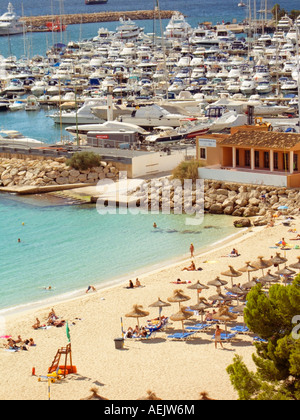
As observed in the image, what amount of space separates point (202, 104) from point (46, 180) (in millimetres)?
22042

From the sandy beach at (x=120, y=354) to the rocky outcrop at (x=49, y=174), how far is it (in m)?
15.8

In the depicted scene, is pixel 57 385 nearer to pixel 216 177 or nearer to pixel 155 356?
pixel 155 356

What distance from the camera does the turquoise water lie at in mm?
31344

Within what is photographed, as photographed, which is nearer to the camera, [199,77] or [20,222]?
[20,222]

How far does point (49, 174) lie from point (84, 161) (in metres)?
1.88

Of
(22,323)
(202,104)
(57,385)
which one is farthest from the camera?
(202,104)

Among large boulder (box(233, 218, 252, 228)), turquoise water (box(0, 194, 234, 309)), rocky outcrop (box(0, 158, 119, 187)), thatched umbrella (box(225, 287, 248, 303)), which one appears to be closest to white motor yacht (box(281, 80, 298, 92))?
rocky outcrop (box(0, 158, 119, 187))

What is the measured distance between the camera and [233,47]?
107 m

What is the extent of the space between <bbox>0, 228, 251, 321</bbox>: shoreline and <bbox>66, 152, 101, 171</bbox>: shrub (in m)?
11.7

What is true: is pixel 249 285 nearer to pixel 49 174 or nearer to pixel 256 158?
pixel 256 158

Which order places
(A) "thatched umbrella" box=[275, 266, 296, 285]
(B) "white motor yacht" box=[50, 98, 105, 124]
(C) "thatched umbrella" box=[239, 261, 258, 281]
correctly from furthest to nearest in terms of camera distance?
(B) "white motor yacht" box=[50, 98, 105, 124], (C) "thatched umbrella" box=[239, 261, 258, 281], (A) "thatched umbrella" box=[275, 266, 296, 285]

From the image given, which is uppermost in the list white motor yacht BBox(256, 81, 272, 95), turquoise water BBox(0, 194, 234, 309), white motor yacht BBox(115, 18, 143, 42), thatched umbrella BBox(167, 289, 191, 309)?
white motor yacht BBox(115, 18, 143, 42)

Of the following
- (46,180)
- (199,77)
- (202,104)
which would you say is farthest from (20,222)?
(199,77)

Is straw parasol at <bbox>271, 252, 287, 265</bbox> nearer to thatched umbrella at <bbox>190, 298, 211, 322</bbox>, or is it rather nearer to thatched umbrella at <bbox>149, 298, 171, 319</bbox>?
thatched umbrella at <bbox>190, 298, 211, 322</bbox>
